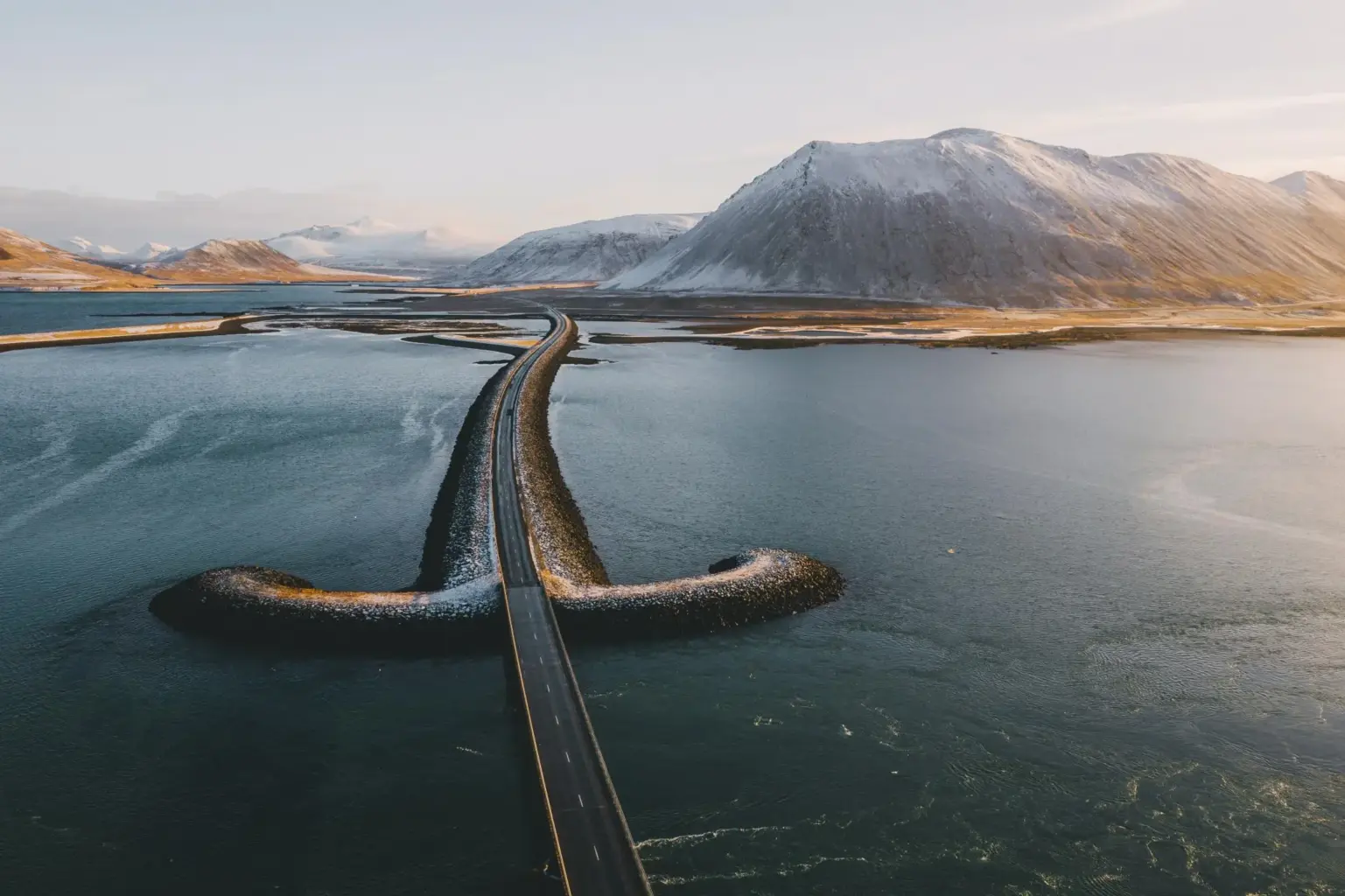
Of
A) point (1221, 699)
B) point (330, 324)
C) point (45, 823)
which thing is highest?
point (330, 324)

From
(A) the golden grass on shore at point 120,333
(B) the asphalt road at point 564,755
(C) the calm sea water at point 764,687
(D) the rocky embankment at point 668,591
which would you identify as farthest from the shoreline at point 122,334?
(B) the asphalt road at point 564,755

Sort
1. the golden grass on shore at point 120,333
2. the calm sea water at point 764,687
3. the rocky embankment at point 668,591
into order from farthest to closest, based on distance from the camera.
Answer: the golden grass on shore at point 120,333, the rocky embankment at point 668,591, the calm sea water at point 764,687

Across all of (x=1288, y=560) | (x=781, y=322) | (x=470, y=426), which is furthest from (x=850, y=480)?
(x=781, y=322)

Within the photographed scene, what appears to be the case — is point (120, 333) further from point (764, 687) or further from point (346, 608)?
point (764, 687)

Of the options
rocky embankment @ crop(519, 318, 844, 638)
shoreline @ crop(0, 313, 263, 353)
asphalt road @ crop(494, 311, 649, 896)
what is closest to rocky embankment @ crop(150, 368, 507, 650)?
asphalt road @ crop(494, 311, 649, 896)

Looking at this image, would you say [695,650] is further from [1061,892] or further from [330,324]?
[330,324]

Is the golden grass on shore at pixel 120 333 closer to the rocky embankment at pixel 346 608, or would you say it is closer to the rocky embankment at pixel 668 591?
the rocky embankment at pixel 346 608

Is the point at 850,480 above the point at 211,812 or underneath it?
above
